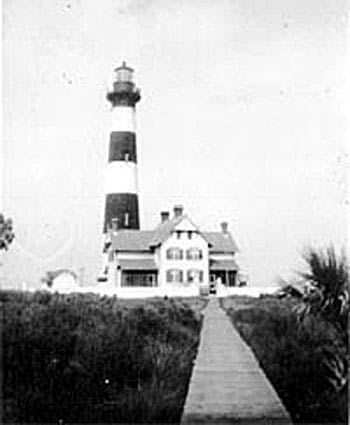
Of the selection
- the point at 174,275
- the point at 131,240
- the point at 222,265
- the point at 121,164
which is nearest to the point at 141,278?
the point at 174,275

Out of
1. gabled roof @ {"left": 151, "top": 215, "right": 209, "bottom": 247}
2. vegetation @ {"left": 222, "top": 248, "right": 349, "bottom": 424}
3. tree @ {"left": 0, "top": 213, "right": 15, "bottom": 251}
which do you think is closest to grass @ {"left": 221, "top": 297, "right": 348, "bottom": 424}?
vegetation @ {"left": 222, "top": 248, "right": 349, "bottom": 424}

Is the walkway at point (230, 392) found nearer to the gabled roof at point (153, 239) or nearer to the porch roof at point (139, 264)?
the gabled roof at point (153, 239)

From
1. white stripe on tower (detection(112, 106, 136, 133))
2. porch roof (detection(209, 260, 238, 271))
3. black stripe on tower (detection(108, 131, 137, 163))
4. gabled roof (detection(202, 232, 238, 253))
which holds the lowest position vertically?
porch roof (detection(209, 260, 238, 271))

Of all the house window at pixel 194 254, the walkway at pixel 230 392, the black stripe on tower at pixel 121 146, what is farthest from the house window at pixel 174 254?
the walkway at pixel 230 392

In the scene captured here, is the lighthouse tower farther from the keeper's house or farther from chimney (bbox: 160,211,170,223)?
chimney (bbox: 160,211,170,223)

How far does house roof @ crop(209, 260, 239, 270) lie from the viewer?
4409 centimetres

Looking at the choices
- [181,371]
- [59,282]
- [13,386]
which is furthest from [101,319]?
[59,282]

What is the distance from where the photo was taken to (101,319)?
1233 cm

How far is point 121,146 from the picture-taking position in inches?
1594

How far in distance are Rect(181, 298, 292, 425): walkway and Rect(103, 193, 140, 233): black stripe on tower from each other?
2979cm

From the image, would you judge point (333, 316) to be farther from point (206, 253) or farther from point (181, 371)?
point (206, 253)

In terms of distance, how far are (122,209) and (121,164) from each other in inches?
102

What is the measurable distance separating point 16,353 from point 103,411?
1.58 meters

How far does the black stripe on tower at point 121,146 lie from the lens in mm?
40344
